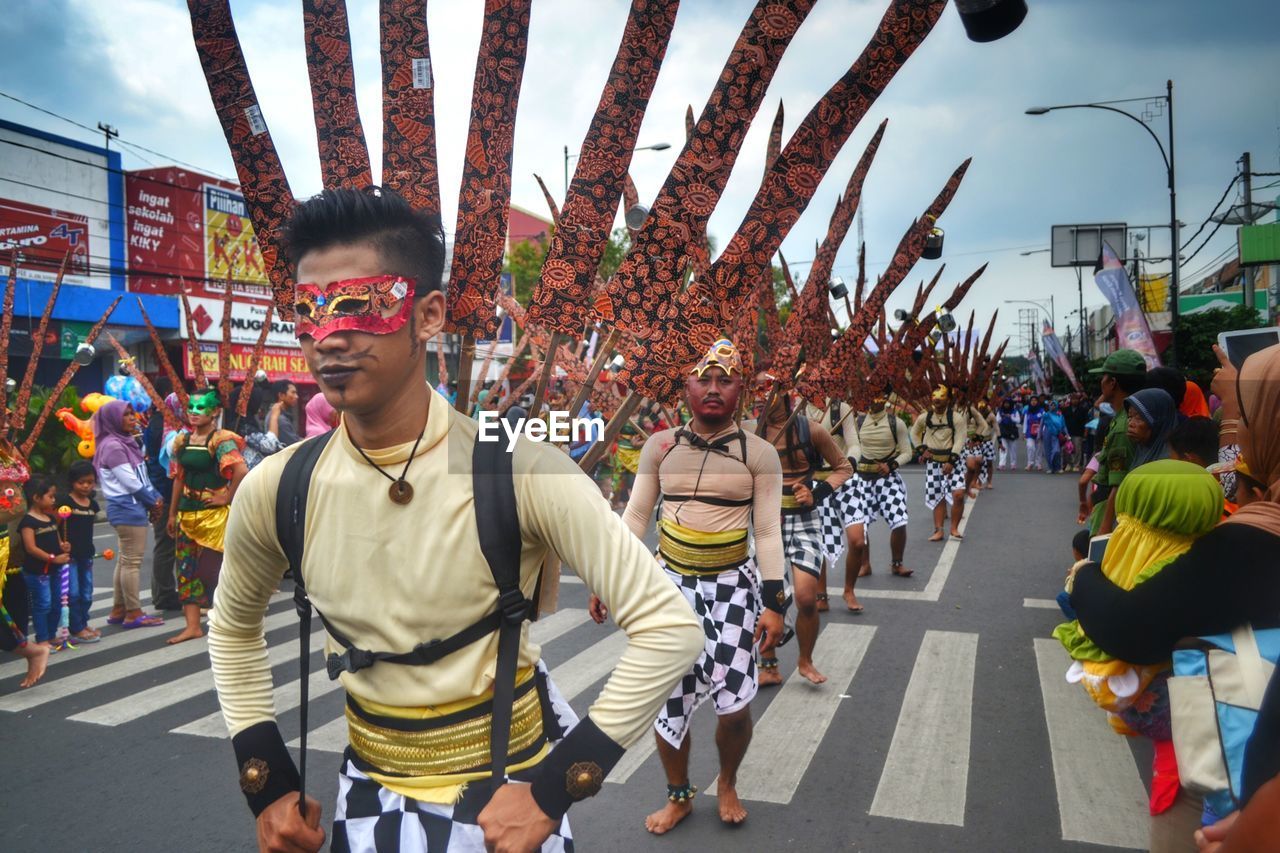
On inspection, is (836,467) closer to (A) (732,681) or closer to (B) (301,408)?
(A) (732,681)

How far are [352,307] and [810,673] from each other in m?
4.76


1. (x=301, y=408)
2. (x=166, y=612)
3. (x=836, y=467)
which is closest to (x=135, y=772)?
(x=166, y=612)

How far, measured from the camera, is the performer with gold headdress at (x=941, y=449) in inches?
442

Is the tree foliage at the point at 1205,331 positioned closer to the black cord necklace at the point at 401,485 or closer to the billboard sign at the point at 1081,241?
the billboard sign at the point at 1081,241

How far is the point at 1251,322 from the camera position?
16.7 metres

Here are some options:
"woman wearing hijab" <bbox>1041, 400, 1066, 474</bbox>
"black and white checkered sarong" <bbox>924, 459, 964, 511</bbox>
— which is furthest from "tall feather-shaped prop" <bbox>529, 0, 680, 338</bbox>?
"woman wearing hijab" <bbox>1041, 400, 1066, 474</bbox>

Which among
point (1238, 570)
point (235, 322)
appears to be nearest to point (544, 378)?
point (1238, 570)

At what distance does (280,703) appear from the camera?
5676mm

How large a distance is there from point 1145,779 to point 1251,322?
621 inches

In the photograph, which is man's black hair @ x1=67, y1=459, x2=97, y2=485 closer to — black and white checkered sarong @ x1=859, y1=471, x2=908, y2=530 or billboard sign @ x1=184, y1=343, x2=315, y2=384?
black and white checkered sarong @ x1=859, y1=471, x2=908, y2=530

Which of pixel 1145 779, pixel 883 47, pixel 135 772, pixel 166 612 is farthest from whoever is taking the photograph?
pixel 166 612

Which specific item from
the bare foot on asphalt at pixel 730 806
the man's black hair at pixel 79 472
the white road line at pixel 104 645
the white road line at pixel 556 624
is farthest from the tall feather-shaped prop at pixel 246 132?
the man's black hair at pixel 79 472

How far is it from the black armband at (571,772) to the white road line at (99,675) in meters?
5.51

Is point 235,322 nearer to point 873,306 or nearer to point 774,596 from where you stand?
point 873,306
